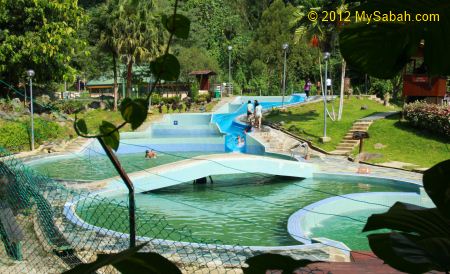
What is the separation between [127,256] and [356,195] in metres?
12.0

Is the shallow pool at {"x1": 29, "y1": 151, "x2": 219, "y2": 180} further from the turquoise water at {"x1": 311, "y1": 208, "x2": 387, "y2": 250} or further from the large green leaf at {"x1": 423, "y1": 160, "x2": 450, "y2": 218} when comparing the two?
the large green leaf at {"x1": 423, "y1": 160, "x2": 450, "y2": 218}

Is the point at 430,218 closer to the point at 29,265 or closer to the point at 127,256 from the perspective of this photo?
the point at 127,256

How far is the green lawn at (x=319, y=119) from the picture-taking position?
21203mm

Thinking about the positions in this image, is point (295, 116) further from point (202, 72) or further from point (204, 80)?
point (204, 80)

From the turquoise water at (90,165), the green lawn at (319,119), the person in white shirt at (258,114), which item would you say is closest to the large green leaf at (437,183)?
the turquoise water at (90,165)

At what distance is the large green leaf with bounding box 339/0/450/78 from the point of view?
0.68 m

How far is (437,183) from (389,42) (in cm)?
21

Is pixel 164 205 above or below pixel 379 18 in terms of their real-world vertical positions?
below

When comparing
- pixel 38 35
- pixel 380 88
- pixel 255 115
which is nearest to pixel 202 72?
pixel 380 88

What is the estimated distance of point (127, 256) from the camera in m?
0.61

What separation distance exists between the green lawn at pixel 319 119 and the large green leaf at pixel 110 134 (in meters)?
19.3

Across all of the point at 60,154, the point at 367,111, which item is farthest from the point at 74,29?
the point at 367,111

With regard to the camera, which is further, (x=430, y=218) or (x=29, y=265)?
(x=29, y=265)

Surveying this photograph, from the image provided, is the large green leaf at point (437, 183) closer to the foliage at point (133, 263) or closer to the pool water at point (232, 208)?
the foliage at point (133, 263)
